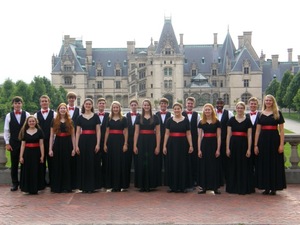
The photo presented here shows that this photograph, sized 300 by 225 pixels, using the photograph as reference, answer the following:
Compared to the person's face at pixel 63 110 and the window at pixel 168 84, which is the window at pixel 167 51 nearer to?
the window at pixel 168 84

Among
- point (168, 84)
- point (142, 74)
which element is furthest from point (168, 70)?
point (142, 74)

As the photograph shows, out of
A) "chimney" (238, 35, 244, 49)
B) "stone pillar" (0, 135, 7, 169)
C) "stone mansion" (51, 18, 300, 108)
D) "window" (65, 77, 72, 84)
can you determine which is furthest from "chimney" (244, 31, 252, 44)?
"stone pillar" (0, 135, 7, 169)

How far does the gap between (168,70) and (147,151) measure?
71103 millimetres

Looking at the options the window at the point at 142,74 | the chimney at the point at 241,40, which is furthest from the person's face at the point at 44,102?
the chimney at the point at 241,40

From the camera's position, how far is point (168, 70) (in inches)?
3177

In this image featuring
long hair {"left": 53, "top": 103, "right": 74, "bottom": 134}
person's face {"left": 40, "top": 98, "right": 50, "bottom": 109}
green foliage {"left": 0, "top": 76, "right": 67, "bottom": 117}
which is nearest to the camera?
long hair {"left": 53, "top": 103, "right": 74, "bottom": 134}

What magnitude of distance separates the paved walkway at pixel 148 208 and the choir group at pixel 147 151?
31 centimetres

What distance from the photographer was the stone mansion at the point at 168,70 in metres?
80.4

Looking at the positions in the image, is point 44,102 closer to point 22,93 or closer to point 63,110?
point 63,110

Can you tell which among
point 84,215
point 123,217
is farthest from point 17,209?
point 123,217

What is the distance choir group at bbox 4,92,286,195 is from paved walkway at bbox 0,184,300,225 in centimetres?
31

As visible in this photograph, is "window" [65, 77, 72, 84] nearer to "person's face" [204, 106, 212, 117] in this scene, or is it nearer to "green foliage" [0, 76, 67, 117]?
"green foliage" [0, 76, 67, 117]

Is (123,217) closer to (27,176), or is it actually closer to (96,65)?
(27,176)

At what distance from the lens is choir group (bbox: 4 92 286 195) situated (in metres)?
9.70
